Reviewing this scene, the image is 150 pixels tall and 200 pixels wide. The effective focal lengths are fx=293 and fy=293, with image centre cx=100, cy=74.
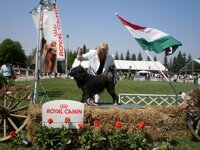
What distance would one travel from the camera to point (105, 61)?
24.1 ft

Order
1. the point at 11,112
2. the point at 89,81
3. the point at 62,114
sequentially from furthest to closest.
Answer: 1. the point at 89,81
2. the point at 11,112
3. the point at 62,114

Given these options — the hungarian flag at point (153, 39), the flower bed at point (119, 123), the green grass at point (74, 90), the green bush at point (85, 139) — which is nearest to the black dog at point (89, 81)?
the flower bed at point (119, 123)

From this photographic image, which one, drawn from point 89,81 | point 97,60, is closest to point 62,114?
point 89,81

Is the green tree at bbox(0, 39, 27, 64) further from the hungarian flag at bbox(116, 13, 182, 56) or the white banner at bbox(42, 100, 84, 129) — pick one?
the white banner at bbox(42, 100, 84, 129)

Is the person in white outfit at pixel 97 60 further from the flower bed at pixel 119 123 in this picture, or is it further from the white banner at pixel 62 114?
the white banner at pixel 62 114

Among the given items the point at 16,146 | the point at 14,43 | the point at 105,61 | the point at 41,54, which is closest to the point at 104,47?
the point at 105,61

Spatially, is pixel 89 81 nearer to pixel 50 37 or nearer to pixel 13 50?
pixel 50 37

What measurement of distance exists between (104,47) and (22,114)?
7.95 feet

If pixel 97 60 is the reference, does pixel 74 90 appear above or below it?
below

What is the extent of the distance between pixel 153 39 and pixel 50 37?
286cm

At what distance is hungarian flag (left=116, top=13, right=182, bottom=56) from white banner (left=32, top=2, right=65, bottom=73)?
5.77 ft

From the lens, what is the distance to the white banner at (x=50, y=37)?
8062mm

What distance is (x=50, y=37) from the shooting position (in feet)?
27.0

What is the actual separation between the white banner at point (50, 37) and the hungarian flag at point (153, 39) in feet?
5.77
